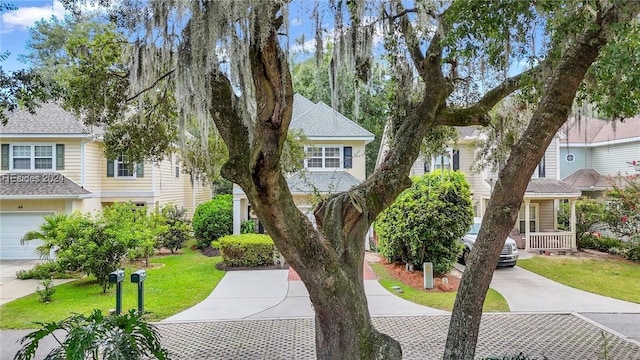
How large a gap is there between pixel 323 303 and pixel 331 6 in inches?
134

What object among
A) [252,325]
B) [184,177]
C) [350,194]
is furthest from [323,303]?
[184,177]

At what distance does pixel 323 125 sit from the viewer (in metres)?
16.7

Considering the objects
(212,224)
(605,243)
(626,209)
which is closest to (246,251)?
(212,224)

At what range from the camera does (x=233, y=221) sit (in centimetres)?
1597

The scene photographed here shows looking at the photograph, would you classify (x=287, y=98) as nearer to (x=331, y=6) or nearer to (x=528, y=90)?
(x=331, y=6)

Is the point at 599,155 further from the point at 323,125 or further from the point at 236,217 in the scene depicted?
the point at 236,217

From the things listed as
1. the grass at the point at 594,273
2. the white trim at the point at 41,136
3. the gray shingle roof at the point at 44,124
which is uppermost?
the gray shingle roof at the point at 44,124

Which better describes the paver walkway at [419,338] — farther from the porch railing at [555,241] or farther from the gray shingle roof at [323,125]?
the gray shingle roof at [323,125]

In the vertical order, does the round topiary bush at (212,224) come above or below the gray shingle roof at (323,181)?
below

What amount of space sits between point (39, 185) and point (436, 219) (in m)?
14.3

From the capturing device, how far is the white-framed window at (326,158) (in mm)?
16344

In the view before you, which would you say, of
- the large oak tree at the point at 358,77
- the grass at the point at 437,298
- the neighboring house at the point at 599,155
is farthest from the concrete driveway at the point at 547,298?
the neighboring house at the point at 599,155

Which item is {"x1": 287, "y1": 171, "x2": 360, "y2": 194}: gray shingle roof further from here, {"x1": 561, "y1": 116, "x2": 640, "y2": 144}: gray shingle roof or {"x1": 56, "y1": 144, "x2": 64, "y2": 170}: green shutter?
{"x1": 561, "y1": 116, "x2": 640, "y2": 144}: gray shingle roof

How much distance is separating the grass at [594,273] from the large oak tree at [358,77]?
7262mm
